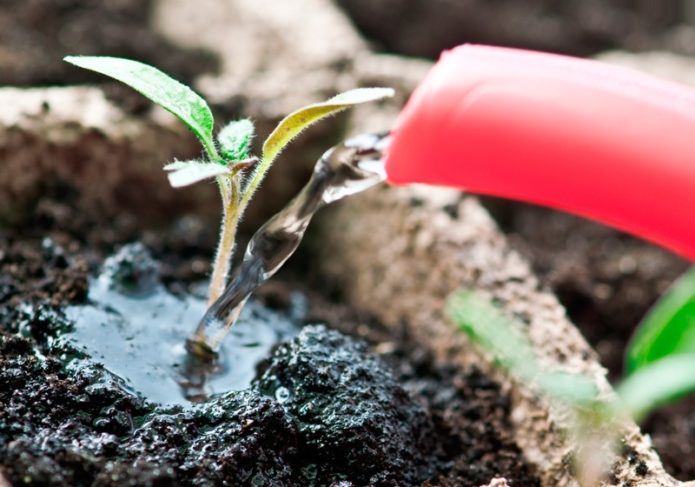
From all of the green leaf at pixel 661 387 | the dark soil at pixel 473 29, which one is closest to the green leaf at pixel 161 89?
the green leaf at pixel 661 387

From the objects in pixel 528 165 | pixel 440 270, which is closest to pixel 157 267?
pixel 440 270

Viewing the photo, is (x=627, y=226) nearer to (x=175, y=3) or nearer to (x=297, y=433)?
(x=297, y=433)

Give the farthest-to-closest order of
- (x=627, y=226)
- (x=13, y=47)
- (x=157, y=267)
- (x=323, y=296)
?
(x=13, y=47), (x=323, y=296), (x=157, y=267), (x=627, y=226)

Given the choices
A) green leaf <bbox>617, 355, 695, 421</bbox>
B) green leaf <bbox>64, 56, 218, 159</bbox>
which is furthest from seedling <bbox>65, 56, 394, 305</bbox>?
green leaf <bbox>617, 355, 695, 421</bbox>

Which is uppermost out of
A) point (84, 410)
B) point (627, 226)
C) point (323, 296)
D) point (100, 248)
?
Answer: point (627, 226)

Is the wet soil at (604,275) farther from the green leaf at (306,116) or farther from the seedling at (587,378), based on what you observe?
the green leaf at (306,116)
